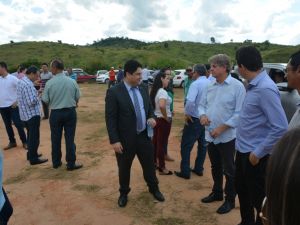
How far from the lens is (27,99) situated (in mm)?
6766

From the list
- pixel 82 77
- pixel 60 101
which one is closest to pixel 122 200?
pixel 60 101

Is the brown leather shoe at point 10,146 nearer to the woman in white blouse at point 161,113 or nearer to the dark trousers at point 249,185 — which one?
the woman in white blouse at point 161,113

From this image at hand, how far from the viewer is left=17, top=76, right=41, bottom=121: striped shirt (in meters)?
6.77

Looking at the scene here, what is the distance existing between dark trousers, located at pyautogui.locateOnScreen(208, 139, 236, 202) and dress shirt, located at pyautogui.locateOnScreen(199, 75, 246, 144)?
0.34 feet

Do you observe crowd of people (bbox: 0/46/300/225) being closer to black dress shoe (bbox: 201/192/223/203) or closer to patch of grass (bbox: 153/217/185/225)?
black dress shoe (bbox: 201/192/223/203)

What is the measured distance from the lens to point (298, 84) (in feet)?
9.18

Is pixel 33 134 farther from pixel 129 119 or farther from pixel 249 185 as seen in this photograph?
pixel 249 185

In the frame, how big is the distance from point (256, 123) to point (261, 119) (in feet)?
0.21

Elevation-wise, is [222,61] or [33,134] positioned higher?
[222,61]

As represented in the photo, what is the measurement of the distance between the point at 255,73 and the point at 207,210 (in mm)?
2146

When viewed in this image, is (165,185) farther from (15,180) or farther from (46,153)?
(46,153)

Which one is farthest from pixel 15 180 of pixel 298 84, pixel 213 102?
pixel 298 84

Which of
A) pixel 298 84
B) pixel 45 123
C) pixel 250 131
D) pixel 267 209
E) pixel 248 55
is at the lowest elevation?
pixel 45 123

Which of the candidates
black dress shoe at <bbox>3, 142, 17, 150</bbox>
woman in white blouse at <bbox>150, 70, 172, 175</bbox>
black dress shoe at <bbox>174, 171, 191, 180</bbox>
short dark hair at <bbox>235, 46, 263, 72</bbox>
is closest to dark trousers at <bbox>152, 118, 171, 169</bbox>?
woman in white blouse at <bbox>150, 70, 172, 175</bbox>
